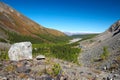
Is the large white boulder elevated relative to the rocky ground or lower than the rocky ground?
elevated

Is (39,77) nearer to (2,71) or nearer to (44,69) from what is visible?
(44,69)

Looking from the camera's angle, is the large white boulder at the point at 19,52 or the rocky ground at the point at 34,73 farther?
the large white boulder at the point at 19,52

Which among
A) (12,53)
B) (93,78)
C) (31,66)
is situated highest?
(12,53)

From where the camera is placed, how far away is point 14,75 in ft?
113

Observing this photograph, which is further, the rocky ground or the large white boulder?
the large white boulder

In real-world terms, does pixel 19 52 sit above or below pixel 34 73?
above

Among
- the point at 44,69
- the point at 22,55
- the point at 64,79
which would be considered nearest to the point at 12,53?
the point at 22,55

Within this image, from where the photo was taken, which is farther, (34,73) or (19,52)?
(19,52)

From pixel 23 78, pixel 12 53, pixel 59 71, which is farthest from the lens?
pixel 12 53

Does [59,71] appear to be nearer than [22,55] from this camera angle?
Yes

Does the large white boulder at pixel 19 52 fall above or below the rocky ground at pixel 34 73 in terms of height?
above

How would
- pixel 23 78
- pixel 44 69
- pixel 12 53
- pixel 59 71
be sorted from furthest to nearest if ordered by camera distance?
pixel 12 53
pixel 44 69
pixel 59 71
pixel 23 78

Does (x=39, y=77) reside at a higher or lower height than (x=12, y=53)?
lower

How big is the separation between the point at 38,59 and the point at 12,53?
22.9 feet
